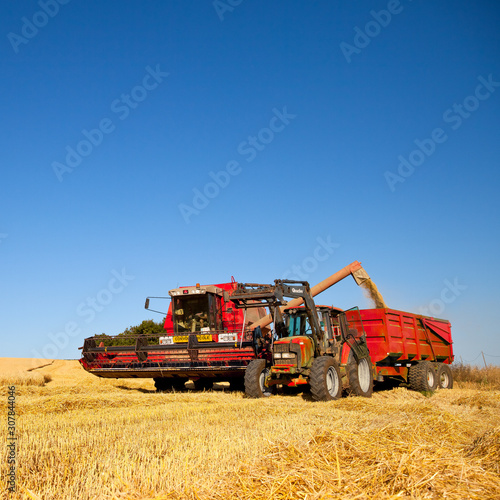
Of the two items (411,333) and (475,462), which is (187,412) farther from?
(411,333)

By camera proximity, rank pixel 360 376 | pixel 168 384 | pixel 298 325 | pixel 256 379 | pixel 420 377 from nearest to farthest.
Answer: pixel 256 379, pixel 298 325, pixel 360 376, pixel 420 377, pixel 168 384

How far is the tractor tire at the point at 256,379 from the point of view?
9828 millimetres

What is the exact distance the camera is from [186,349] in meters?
11.5

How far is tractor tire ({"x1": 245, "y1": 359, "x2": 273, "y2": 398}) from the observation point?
32.2 ft

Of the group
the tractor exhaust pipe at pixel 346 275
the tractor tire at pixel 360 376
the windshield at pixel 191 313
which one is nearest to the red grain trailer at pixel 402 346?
the tractor tire at pixel 360 376

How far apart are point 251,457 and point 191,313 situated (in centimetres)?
976

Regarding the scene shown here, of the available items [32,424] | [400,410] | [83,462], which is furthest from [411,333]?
[83,462]

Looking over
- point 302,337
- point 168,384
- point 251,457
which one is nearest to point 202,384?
point 168,384

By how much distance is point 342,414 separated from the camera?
274 inches

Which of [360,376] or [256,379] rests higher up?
[256,379]

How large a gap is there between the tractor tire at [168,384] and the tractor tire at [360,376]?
4637 mm

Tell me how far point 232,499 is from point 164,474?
78 centimetres

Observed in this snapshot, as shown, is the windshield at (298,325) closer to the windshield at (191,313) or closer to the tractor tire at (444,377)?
the windshield at (191,313)

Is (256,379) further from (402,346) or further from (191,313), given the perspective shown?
(402,346)
